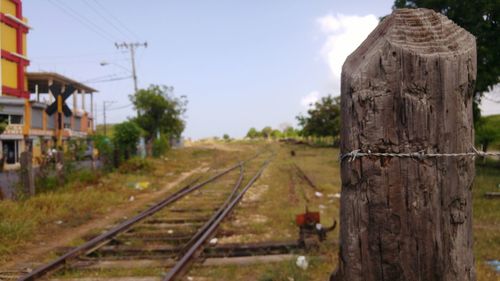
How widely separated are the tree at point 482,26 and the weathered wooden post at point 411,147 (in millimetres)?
14150

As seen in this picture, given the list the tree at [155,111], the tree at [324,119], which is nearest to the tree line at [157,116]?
the tree at [155,111]

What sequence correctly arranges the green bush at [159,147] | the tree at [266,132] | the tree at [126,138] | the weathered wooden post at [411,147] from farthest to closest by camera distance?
the tree at [266,132] < the green bush at [159,147] < the tree at [126,138] < the weathered wooden post at [411,147]

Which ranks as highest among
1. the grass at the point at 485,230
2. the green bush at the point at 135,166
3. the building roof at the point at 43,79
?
the building roof at the point at 43,79

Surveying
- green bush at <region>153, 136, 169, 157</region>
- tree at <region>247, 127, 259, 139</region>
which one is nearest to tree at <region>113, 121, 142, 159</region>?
green bush at <region>153, 136, 169, 157</region>

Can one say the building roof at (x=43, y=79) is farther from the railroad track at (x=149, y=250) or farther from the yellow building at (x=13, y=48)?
the railroad track at (x=149, y=250)

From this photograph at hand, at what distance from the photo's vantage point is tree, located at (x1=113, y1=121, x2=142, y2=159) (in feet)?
63.1

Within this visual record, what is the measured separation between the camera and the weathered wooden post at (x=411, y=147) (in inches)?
66.0

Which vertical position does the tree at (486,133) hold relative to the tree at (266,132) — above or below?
below

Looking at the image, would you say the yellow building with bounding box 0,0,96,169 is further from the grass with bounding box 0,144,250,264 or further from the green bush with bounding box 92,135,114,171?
the grass with bounding box 0,144,250,264

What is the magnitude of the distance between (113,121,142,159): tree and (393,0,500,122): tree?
13.3 m

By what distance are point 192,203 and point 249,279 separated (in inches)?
231

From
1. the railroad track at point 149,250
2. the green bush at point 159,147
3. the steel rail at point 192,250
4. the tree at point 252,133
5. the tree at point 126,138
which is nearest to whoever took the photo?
the steel rail at point 192,250

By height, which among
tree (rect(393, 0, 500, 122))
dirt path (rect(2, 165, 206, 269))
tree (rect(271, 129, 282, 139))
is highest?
tree (rect(393, 0, 500, 122))

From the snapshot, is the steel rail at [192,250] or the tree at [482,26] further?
the tree at [482,26]
